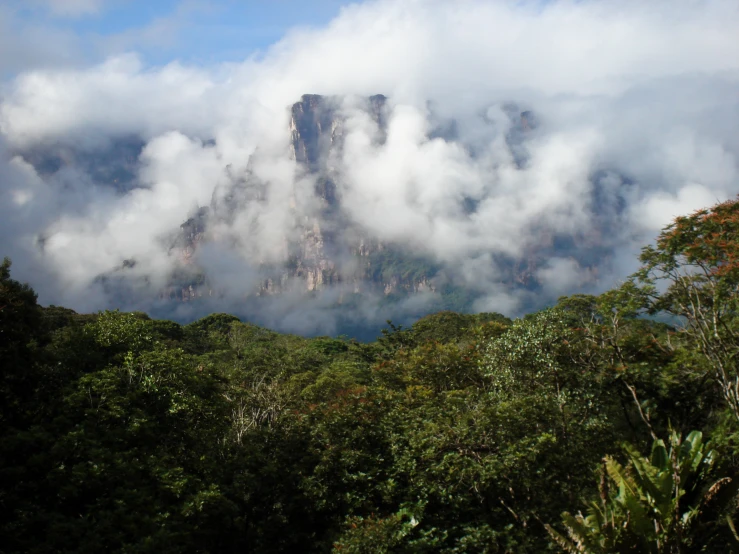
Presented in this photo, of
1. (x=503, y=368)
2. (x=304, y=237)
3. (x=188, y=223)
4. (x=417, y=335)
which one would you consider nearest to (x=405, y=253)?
(x=304, y=237)

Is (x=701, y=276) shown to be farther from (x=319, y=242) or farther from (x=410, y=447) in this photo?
(x=319, y=242)

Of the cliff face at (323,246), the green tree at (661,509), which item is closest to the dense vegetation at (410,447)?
the green tree at (661,509)

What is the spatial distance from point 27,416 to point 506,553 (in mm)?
9528

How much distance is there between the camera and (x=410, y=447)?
1220 centimetres

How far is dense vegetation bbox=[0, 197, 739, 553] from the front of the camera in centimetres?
790

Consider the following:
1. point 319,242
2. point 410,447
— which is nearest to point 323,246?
point 319,242

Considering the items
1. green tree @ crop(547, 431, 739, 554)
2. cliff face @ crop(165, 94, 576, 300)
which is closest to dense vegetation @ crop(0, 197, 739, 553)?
green tree @ crop(547, 431, 739, 554)

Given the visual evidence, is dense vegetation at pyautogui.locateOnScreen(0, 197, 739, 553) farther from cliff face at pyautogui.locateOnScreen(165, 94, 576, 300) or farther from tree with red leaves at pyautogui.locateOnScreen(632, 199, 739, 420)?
cliff face at pyautogui.locateOnScreen(165, 94, 576, 300)

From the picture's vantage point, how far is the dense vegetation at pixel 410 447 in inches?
311

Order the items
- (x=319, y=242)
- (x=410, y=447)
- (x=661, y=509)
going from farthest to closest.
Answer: (x=319, y=242) < (x=410, y=447) < (x=661, y=509)

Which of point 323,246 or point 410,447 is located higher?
point 323,246

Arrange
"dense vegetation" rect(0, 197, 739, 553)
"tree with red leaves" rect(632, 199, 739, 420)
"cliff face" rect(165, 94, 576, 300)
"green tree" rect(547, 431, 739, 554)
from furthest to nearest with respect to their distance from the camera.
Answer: "cliff face" rect(165, 94, 576, 300) → "tree with red leaves" rect(632, 199, 739, 420) → "dense vegetation" rect(0, 197, 739, 553) → "green tree" rect(547, 431, 739, 554)

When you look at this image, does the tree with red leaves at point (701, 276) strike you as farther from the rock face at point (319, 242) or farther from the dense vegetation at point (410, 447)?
the rock face at point (319, 242)

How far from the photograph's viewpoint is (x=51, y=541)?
780 cm
